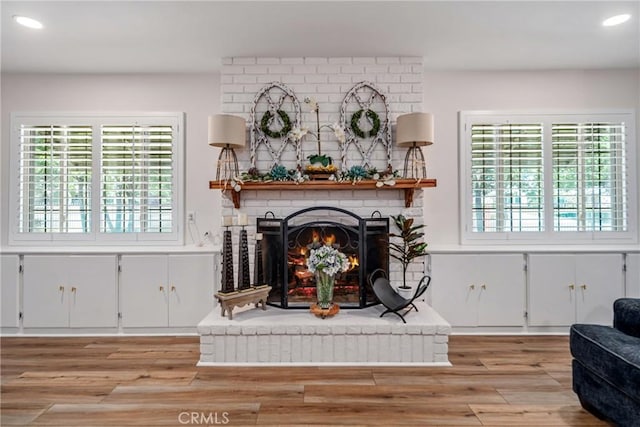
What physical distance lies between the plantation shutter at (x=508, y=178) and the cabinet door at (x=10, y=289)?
437cm

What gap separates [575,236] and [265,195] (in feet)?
10.2

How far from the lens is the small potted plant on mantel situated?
333cm

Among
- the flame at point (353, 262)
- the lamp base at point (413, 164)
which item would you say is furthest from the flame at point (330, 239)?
the lamp base at point (413, 164)

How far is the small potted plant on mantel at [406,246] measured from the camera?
3326mm

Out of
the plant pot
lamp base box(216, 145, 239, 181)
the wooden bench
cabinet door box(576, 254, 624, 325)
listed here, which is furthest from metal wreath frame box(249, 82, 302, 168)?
cabinet door box(576, 254, 624, 325)

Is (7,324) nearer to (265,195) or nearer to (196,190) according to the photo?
(196,190)

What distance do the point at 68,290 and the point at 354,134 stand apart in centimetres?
298

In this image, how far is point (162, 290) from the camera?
352 cm

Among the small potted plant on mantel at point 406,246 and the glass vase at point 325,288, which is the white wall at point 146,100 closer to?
the glass vase at point 325,288

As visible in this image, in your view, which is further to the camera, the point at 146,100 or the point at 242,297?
the point at 146,100

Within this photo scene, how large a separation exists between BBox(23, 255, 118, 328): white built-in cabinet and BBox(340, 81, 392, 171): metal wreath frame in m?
2.42

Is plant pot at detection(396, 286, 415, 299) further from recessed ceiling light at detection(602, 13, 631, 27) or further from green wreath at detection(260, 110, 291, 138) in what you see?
recessed ceiling light at detection(602, 13, 631, 27)

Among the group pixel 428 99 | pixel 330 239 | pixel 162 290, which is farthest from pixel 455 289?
pixel 162 290

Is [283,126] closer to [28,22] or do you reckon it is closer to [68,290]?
[28,22]
